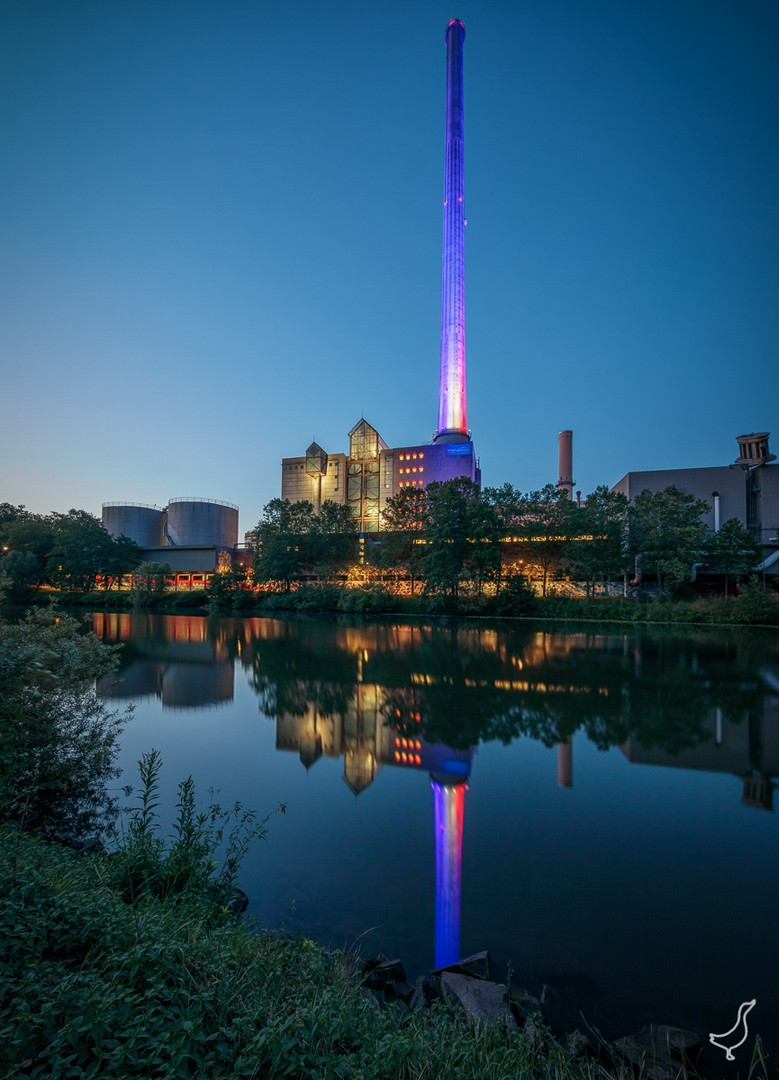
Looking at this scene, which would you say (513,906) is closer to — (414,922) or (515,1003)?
(414,922)

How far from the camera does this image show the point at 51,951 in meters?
2.97

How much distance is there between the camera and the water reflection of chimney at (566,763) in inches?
331

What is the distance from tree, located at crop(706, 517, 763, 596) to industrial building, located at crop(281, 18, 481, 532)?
4468 centimetres

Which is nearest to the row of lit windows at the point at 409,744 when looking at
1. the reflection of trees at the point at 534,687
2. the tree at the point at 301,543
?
the reflection of trees at the point at 534,687

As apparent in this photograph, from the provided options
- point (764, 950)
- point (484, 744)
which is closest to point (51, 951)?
point (764, 950)

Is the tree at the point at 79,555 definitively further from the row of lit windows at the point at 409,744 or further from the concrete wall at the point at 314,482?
the row of lit windows at the point at 409,744

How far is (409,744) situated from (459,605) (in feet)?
104

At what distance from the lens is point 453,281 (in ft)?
261

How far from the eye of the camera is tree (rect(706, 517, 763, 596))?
132ft

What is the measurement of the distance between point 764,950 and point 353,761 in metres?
6.46

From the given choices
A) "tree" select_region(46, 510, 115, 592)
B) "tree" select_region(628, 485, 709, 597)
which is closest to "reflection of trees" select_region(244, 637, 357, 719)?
"tree" select_region(628, 485, 709, 597)

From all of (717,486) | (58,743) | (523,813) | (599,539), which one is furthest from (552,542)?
(58,743)

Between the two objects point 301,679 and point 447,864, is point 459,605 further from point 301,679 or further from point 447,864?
point 447,864

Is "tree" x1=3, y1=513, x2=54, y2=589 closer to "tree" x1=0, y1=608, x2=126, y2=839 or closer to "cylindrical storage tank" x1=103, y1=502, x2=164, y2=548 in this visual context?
"cylindrical storage tank" x1=103, y1=502, x2=164, y2=548
